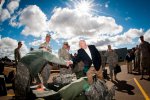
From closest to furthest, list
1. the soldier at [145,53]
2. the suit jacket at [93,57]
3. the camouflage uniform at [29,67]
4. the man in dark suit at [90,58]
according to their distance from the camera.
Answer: the camouflage uniform at [29,67], the man in dark suit at [90,58], the suit jacket at [93,57], the soldier at [145,53]

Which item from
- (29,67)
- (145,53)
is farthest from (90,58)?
(145,53)

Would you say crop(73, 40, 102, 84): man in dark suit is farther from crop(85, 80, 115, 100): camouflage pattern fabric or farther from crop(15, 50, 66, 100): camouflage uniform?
crop(15, 50, 66, 100): camouflage uniform

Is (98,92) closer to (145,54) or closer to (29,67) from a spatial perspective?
(29,67)

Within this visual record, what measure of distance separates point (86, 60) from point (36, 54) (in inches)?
84.8

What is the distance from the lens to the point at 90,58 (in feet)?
20.9

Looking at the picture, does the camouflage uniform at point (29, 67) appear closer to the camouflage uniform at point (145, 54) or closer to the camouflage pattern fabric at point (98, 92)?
the camouflage pattern fabric at point (98, 92)

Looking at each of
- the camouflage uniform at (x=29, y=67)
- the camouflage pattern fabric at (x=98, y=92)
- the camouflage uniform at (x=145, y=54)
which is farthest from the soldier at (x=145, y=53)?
the camouflage uniform at (x=29, y=67)

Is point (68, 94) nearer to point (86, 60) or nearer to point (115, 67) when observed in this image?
point (86, 60)


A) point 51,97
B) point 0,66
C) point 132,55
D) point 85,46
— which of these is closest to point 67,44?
point 0,66

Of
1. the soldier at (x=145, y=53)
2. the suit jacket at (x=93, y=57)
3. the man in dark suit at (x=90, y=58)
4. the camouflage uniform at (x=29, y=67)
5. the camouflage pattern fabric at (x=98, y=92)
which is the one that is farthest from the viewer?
the soldier at (x=145, y=53)

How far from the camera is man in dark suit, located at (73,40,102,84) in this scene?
584cm

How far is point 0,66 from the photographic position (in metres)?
9.82

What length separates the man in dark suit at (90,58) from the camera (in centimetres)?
584

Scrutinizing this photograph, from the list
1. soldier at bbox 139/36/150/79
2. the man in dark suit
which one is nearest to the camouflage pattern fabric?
the man in dark suit
